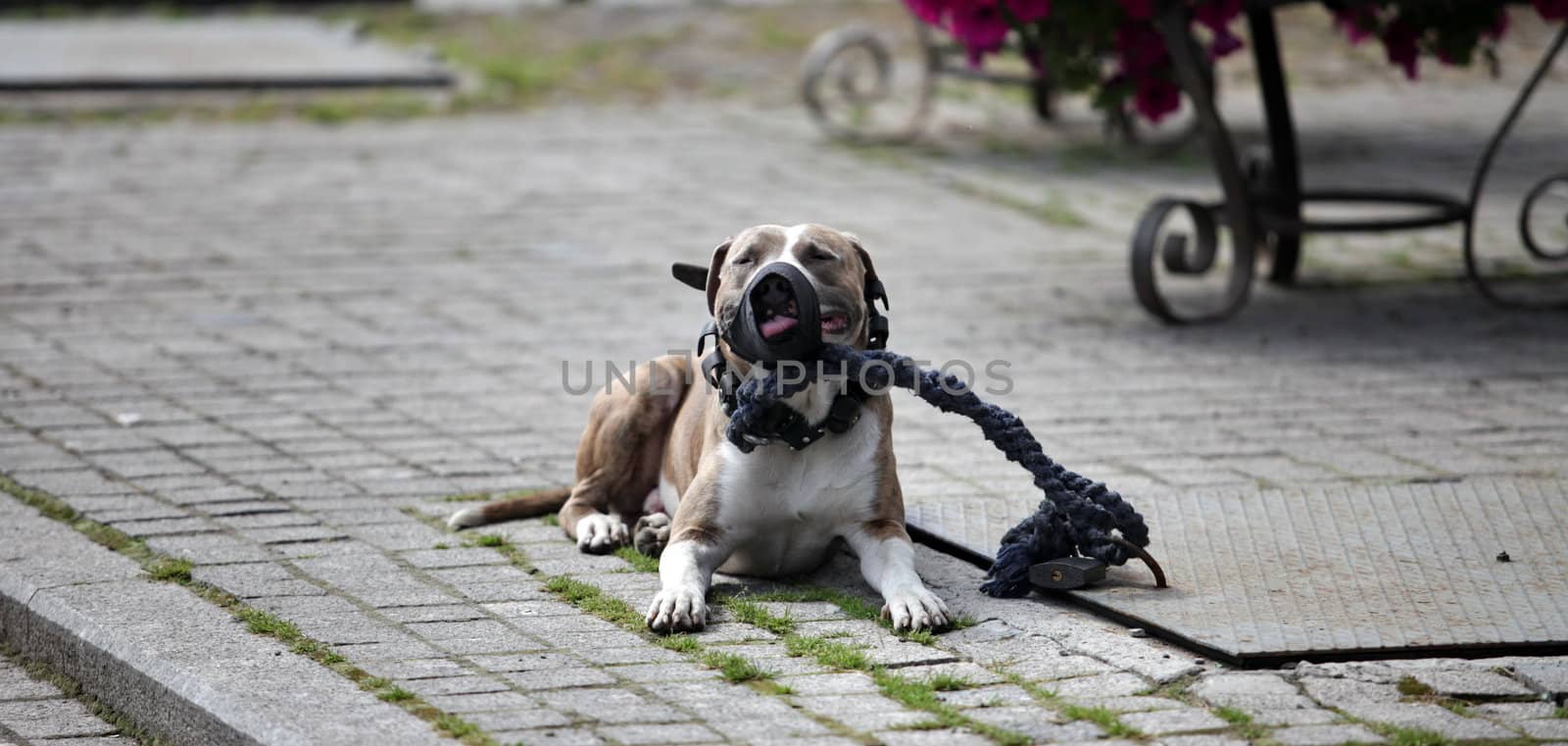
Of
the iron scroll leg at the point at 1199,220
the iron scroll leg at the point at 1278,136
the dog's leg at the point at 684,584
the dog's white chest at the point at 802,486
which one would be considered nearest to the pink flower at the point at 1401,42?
the iron scroll leg at the point at 1278,136

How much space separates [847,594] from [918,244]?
5405mm

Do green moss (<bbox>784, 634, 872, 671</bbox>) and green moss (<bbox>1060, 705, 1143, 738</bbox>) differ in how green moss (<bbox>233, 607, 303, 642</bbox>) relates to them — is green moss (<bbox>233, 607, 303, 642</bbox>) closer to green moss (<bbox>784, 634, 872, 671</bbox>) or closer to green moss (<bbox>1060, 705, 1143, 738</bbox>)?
green moss (<bbox>784, 634, 872, 671</bbox>)

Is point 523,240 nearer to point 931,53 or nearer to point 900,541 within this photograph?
point 931,53

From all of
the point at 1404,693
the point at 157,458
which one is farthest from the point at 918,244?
the point at 1404,693

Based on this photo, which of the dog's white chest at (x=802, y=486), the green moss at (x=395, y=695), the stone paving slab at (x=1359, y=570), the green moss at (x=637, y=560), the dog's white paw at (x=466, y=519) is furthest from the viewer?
the dog's white paw at (x=466, y=519)

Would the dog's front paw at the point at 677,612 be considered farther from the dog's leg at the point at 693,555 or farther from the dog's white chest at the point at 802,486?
the dog's white chest at the point at 802,486

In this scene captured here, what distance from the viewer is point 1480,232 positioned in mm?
10211

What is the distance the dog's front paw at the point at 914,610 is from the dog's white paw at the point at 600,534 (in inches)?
41.0

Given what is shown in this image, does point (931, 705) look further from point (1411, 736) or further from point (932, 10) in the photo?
point (932, 10)

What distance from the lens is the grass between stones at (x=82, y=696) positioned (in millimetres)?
4562

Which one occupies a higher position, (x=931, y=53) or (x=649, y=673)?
(x=931, y=53)

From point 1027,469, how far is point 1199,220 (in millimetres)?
3975

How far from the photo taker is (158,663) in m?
4.49

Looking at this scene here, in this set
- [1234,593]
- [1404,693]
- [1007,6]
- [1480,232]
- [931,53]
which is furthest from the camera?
[931,53]
